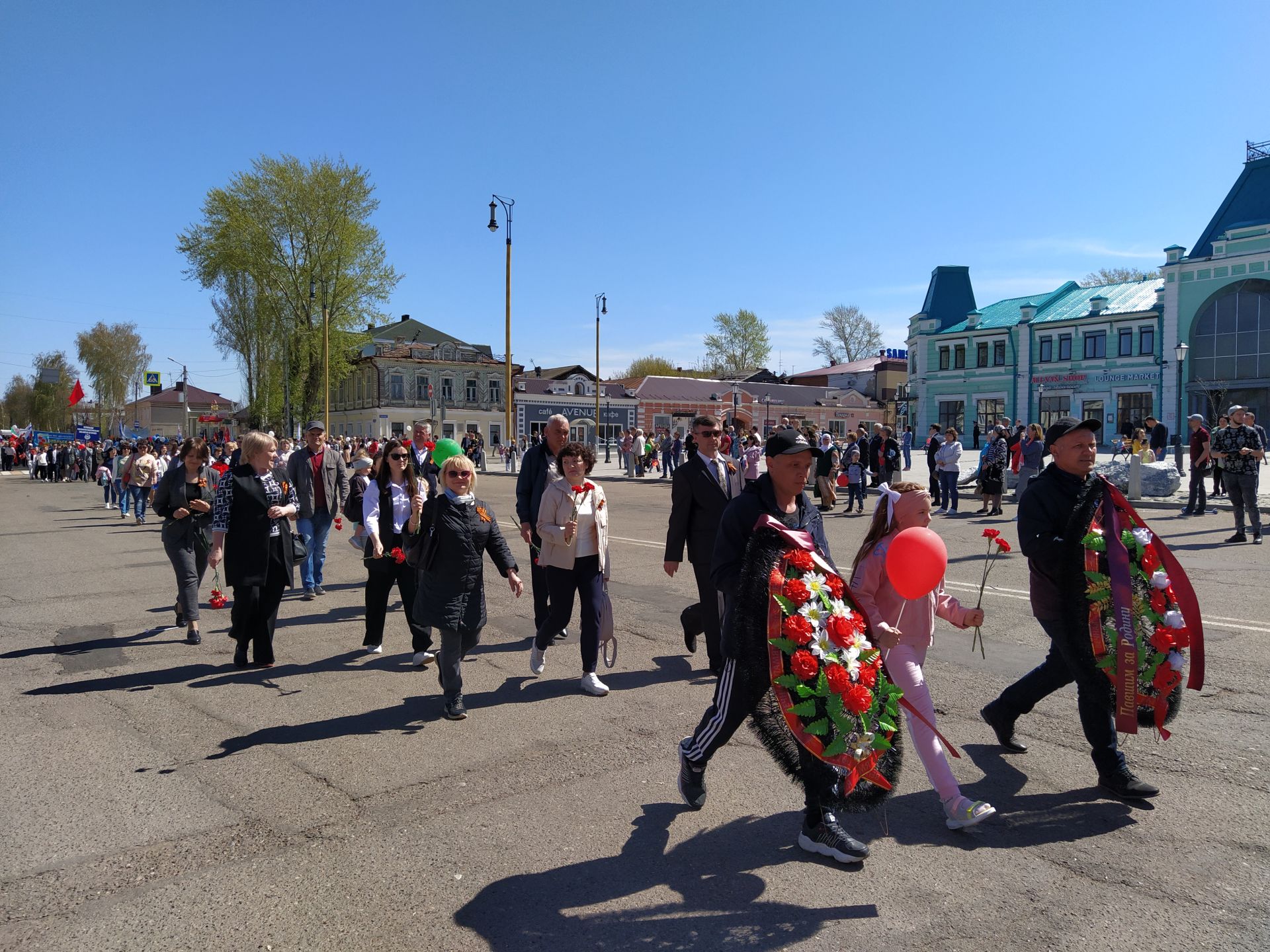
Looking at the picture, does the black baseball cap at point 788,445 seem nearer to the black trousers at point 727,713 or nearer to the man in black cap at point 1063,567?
the black trousers at point 727,713

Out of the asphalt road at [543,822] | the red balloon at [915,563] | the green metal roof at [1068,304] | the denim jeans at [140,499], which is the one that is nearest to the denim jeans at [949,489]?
the asphalt road at [543,822]

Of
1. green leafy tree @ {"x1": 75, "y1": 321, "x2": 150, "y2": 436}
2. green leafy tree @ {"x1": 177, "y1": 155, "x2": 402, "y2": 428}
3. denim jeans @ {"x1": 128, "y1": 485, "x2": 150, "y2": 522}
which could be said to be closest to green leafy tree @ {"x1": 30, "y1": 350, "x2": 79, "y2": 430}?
green leafy tree @ {"x1": 75, "y1": 321, "x2": 150, "y2": 436}

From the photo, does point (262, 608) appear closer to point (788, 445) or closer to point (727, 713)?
point (727, 713)

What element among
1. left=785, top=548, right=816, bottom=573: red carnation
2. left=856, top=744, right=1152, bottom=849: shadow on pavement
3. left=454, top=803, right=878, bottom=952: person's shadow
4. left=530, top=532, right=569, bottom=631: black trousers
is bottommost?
left=454, top=803, right=878, bottom=952: person's shadow

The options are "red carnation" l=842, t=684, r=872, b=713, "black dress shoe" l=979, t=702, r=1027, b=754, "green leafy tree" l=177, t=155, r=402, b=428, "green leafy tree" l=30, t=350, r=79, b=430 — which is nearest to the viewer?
"red carnation" l=842, t=684, r=872, b=713

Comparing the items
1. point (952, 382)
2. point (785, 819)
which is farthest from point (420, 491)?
point (952, 382)

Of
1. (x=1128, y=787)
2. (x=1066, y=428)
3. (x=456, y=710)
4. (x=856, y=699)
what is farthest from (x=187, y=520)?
(x=1128, y=787)

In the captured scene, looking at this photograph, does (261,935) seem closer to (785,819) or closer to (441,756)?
(441,756)

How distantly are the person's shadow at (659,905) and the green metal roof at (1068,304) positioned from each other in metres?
58.7

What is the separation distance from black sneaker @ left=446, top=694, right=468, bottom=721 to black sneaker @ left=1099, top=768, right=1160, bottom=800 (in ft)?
11.8

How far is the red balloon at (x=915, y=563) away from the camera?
3705mm

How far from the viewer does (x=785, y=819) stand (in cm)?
403

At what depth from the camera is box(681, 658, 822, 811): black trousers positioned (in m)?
3.69

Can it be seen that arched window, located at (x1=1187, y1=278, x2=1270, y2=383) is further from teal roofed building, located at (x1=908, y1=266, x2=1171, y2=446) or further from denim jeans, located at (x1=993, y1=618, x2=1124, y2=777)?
denim jeans, located at (x1=993, y1=618, x2=1124, y2=777)
